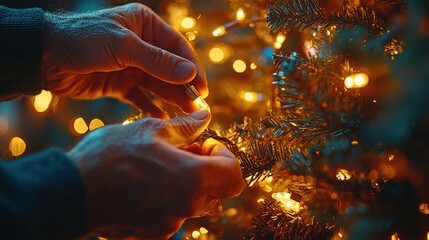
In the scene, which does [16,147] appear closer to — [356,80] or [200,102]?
[200,102]

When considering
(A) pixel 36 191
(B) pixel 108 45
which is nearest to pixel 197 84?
(B) pixel 108 45

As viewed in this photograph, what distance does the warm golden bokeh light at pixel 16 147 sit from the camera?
70.2 inches

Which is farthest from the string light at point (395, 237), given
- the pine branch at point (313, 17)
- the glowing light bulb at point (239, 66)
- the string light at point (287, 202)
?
the glowing light bulb at point (239, 66)

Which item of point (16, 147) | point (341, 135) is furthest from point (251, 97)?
point (16, 147)

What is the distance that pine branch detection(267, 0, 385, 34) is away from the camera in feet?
2.20

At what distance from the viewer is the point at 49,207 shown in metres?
0.53

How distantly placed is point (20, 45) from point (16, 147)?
3.47 feet

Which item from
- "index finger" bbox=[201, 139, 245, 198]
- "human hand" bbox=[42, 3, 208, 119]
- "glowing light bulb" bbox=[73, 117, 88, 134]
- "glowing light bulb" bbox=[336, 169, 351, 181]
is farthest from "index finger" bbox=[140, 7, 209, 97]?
"glowing light bulb" bbox=[73, 117, 88, 134]

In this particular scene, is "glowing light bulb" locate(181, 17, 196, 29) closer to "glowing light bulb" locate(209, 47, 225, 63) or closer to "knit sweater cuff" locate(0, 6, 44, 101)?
"glowing light bulb" locate(209, 47, 225, 63)

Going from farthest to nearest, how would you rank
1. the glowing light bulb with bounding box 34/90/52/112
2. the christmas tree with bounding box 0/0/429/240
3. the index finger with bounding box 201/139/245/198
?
the glowing light bulb with bounding box 34/90/52/112 < the index finger with bounding box 201/139/245/198 < the christmas tree with bounding box 0/0/429/240

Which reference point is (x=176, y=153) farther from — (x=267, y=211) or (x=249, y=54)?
(x=249, y=54)

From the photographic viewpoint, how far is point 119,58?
85 cm

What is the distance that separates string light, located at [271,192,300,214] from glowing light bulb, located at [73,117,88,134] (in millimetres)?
1272

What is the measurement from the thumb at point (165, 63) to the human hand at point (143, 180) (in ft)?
0.71
